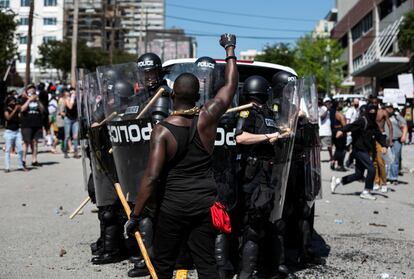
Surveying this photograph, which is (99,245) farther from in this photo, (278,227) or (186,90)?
(186,90)

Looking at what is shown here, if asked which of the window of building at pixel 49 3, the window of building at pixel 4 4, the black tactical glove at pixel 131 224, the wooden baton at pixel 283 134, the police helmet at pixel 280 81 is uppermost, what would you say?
the window of building at pixel 49 3

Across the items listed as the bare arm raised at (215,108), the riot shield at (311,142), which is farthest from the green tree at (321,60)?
the bare arm raised at (215,108)

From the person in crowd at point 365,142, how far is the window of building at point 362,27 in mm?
47617

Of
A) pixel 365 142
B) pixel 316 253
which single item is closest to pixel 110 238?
pixel 316 253

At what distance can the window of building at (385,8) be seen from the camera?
5086cm

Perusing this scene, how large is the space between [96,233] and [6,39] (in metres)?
36.0

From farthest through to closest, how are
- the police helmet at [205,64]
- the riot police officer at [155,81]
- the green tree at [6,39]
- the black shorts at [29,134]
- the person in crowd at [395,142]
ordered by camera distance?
the green tree at [6,39] → the black shorts at [29,134] → the person in crowd at [395,142] → the police helmet at [205,64] → the riot police officer at [155,81]

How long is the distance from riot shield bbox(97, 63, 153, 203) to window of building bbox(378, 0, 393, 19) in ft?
156

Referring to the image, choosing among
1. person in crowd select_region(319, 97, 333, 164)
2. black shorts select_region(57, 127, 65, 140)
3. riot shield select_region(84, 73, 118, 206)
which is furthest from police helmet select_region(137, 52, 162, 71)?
black shorts select_region(57, 127, 65, 140)

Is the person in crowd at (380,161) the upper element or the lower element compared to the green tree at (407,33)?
lower

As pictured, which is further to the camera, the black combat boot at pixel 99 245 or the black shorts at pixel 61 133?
the black shorts at pixel 61 133

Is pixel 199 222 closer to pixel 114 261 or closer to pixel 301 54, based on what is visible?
pixel 114 261

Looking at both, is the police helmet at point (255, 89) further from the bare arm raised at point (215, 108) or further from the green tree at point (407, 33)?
the green tree at point (407, 33)

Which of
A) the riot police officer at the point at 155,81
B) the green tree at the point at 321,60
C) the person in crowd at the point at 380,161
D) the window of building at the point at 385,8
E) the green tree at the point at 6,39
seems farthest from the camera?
the green tree at the point at 321,60
